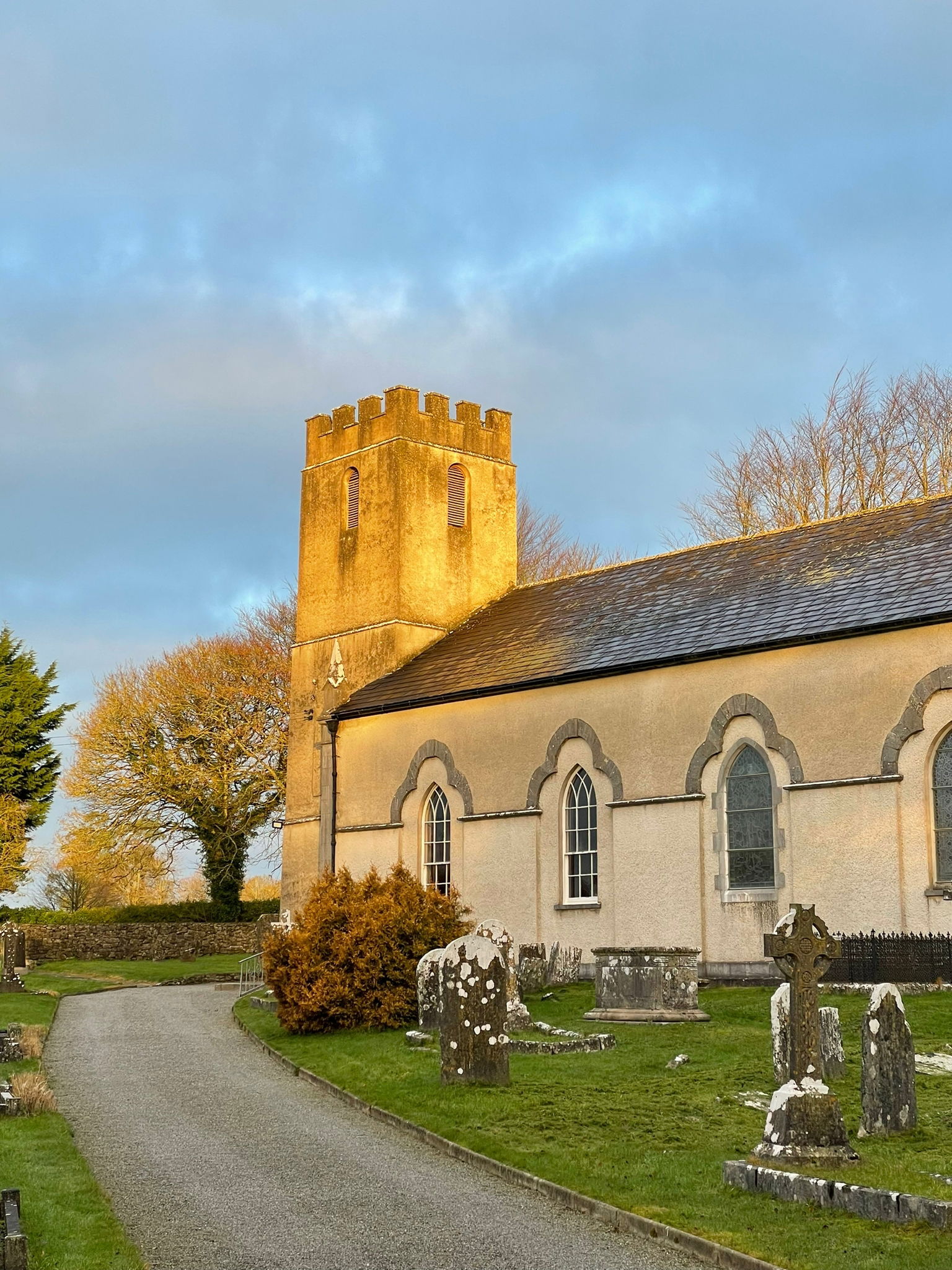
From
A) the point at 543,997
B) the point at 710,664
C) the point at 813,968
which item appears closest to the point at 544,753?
the point at 710,664

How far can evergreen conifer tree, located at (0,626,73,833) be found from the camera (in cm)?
5594

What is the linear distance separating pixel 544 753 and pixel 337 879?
7.22 m

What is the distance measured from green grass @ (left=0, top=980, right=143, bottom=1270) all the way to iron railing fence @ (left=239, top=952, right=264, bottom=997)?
18411mm

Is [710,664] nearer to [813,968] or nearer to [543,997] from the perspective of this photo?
[543,997]

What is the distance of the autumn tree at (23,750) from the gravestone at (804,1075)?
46.5 meters

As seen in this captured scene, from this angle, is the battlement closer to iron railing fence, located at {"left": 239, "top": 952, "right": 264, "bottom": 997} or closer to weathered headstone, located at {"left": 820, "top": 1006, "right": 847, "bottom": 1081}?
iron railing fence, located at {"left": 239, "top": 952, "right": 264, "bottom": 997}

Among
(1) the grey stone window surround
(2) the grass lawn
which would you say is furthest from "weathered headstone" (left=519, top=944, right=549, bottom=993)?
(2) the grass lawn

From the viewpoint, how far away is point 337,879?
24531mm

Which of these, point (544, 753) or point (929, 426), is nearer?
point (544, 753)

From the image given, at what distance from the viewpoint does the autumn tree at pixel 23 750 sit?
54.8 m

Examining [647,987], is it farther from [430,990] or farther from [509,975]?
[430,990]

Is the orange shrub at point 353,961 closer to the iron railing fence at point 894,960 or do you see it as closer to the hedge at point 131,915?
the iron railing fence at point 894,960

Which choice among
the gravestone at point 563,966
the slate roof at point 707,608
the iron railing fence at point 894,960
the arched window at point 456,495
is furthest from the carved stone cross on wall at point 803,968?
the arched window at point 456,495

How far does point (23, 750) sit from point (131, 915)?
8.76 meters
